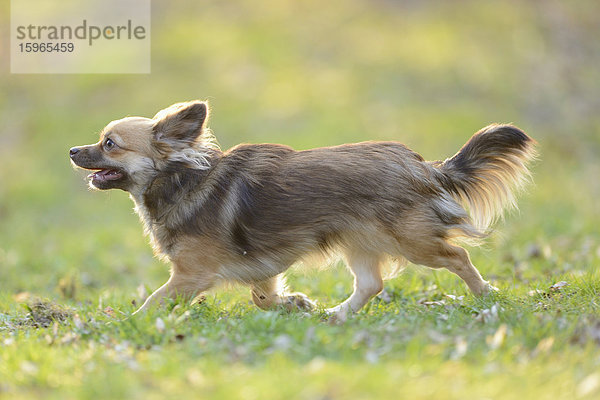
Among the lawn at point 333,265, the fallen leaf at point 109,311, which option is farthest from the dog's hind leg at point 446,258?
the fallen leaf at point 109,311

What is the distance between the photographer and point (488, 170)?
6.15 m

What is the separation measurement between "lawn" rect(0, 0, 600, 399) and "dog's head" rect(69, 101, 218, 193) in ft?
3.75

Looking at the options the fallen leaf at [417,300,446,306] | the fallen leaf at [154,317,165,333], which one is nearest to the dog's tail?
the fallen leaf at [417,300,446,306]

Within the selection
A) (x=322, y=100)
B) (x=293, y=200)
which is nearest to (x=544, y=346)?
(x=293, y=200)

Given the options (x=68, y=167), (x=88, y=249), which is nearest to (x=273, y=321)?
(x=88, y=249)

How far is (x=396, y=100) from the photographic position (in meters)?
18.3

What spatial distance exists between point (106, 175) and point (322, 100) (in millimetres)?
12447

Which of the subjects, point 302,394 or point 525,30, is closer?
point 302,394

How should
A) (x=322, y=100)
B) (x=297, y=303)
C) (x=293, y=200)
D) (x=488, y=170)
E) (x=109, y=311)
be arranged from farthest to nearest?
(x=322, y=100) → (x=297, y=303) → (x=488, y=170) → (x=109, y=311) → (x=293, y=200)

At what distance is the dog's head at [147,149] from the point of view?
6230 millimetres

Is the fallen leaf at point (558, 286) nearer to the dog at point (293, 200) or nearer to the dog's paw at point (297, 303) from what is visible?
the dog at point (293, 200)

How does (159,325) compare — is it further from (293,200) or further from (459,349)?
(459,349)

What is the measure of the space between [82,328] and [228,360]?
1.53 metres

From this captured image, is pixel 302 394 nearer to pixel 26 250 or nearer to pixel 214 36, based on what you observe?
pixel 26 250
